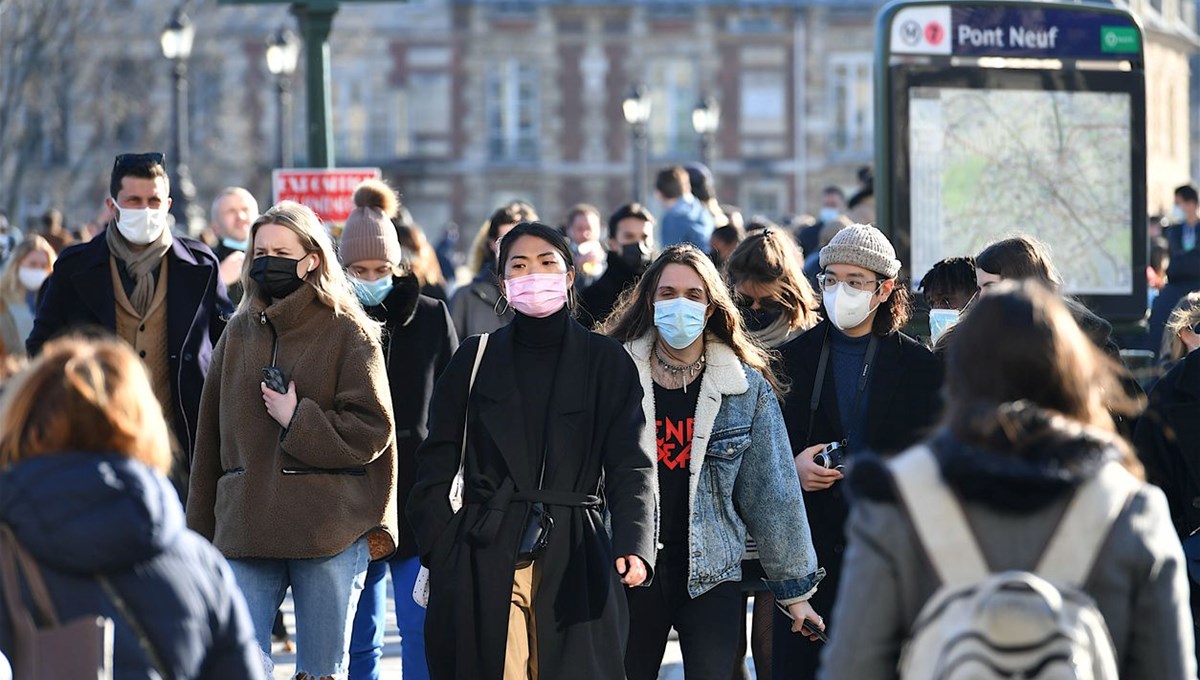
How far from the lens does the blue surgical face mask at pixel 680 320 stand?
624 centimetres

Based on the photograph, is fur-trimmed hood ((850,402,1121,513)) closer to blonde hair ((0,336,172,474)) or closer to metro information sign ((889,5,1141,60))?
blonde hair ((0,336,172,474))

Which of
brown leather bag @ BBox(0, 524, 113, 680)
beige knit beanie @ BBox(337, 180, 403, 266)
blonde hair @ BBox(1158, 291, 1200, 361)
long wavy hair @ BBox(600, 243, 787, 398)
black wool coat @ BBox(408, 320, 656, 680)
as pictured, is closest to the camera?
brown leather bag @ BBox(0, 524, 113, 680)

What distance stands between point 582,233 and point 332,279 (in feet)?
16.7

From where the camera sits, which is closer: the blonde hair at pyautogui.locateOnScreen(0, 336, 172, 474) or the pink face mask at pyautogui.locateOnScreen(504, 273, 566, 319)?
the blonde hair at pyautogui.locateOnScreen(0, 336, 172, 474)

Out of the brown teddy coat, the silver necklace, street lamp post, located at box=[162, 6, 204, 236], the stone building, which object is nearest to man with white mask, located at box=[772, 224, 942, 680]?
the silver necklace

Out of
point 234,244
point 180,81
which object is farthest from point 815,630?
point 180,81

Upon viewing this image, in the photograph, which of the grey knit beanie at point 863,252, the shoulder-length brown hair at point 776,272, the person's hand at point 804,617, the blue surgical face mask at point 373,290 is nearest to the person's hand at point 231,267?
the blue surgical face mask at point 373,290

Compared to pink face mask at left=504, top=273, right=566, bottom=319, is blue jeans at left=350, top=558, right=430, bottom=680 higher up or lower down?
lower down

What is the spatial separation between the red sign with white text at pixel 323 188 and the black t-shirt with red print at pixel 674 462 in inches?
246

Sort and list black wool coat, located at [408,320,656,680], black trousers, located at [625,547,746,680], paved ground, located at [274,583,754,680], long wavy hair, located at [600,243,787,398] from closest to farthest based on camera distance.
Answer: black wool coat, located at [408,320,656,680] < black trousers, located at [625,547,746,680] < long wavy hair, located at [600,243,787,398] < paved ground, located at [274,583,754,680]

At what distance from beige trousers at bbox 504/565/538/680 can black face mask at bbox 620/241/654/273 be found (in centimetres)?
410

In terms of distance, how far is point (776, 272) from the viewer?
764 centimetres

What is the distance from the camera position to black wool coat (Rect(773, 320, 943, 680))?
6359mm

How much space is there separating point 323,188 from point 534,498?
22.7 ft
